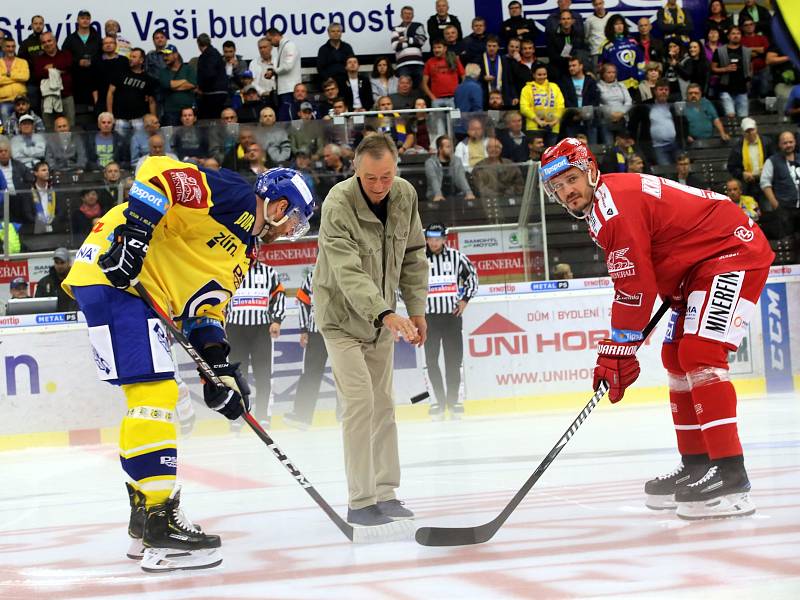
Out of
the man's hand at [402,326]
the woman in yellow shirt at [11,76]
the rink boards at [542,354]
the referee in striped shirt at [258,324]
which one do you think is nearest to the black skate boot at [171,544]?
the man's hand at [402,326]

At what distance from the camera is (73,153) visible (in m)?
10.4

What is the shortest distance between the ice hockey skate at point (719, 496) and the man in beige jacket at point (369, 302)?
1.10 meters

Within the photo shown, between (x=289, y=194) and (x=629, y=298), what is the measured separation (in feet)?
4.28

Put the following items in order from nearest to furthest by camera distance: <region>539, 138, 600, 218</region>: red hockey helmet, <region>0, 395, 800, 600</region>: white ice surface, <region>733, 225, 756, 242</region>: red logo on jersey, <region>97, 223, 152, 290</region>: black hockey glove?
<region>0, 395, 800, 600</region>: white ice surface → <region>97, 223, 152, 290</region>: black hockey glove → <region>539, 138, 600, 218</region>: red hockey helmet → <region>733, 225, 756, 242</region>: red logo on jersey

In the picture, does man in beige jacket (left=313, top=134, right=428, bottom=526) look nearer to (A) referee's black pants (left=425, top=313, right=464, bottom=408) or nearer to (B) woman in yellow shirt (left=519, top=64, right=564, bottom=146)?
(A) referee's black pants (left=425, top=313, right=464, bottom=408)

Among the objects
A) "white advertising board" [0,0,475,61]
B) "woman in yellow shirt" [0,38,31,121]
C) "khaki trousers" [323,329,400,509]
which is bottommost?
"khaki trousers" [323,329,400,509]

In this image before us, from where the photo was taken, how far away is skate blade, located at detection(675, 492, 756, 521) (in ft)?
13.1

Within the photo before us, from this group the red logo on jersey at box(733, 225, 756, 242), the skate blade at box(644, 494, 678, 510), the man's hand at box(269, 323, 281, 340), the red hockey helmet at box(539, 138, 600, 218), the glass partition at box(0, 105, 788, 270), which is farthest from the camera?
the glass partition at box(0, 105, 788, 270)

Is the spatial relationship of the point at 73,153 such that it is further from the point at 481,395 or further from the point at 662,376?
the point at 662,376

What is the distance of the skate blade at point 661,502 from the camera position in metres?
4.30

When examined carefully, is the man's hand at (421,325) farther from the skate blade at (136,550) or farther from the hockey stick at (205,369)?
the skate blade at (136,550)

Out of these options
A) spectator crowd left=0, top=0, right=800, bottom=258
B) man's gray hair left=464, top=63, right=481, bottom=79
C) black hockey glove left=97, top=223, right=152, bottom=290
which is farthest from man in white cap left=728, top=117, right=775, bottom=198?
black hockey glove left=97, top=223, right=152, bottom=290

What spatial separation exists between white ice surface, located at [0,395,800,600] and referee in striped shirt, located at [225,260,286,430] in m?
1.96

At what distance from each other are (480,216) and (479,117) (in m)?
1.28
